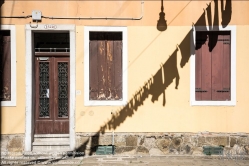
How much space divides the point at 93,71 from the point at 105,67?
345 millimetres

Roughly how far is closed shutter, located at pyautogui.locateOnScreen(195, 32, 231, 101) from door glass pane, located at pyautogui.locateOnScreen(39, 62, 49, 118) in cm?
414

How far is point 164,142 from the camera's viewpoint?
795 centimetres

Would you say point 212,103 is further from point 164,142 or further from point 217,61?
point 164,142

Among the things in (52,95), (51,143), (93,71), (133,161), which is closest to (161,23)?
(93,71)

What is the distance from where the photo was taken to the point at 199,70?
26.5 ft

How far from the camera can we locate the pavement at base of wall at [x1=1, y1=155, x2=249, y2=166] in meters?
7.25

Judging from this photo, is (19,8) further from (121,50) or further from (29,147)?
Result: (29,147)

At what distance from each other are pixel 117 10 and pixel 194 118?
3557mm

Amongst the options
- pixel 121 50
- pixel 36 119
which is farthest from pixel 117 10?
pixel 36 119

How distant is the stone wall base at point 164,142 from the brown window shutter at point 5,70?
226 centimetres

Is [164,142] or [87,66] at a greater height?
[87,66]

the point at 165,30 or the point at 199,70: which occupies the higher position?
the point at 165,30

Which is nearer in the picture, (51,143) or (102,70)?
(51,143)

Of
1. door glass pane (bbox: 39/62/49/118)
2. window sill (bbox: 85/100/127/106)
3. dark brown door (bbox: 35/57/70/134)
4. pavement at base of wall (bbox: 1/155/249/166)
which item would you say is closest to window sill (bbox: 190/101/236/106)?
pavement at base of wall (bbox: 1/155/249/166)
